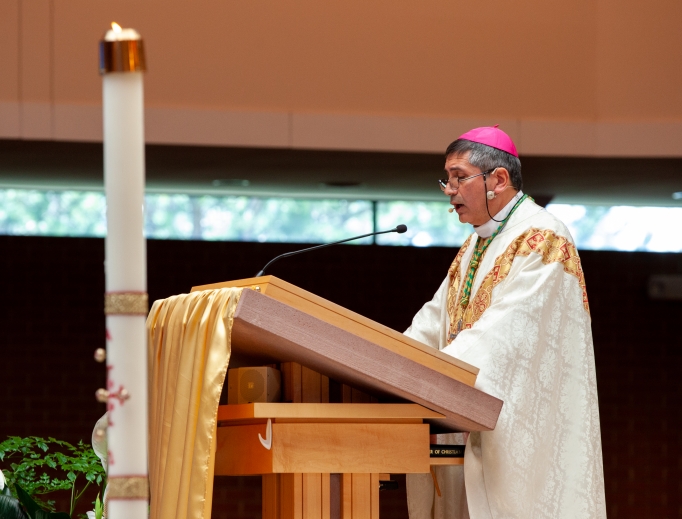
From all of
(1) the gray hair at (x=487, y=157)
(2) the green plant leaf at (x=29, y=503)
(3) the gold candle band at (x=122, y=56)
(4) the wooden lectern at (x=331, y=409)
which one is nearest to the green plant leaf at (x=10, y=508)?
(2) the green plant leaf at (x=29, y=503)

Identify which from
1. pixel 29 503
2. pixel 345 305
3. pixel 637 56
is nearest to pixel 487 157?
pixel 29 503

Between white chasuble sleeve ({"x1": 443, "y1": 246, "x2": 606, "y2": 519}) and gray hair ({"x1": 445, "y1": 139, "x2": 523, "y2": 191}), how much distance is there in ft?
1.08

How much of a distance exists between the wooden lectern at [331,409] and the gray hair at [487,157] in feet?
3.37

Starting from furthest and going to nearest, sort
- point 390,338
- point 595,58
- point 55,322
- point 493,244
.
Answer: point 55,322
point 595,58
point 493,244
point 390,338

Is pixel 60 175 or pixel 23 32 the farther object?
pixel 60 175

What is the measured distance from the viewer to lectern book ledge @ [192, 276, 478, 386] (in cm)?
196

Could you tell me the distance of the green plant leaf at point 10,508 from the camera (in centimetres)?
214

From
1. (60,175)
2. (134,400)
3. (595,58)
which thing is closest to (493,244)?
(134,400)

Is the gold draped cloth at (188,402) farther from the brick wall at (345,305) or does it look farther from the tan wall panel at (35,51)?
the brick wall at (345,305)

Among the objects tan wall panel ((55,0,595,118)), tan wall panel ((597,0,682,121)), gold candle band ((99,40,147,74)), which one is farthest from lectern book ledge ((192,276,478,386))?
tan wall panel ((597,0,682,121))

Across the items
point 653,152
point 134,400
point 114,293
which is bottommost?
point 134,400

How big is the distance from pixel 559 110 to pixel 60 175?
3.30 m

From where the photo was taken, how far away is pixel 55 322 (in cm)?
754

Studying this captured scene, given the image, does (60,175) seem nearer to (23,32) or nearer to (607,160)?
(23,32)
